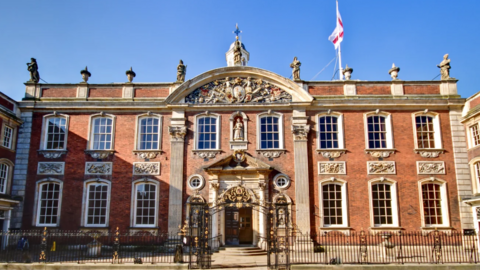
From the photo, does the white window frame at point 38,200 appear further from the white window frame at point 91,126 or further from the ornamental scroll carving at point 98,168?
the white window frame at point 91,126

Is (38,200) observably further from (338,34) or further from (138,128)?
(338,34)

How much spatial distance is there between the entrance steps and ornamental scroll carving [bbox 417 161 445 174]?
908 cm

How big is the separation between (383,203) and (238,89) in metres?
9.57

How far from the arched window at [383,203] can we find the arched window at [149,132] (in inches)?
449

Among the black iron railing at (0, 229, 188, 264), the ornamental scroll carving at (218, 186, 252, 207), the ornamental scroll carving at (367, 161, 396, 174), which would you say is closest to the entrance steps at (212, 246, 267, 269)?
the black iron railing at (0, 229, 188, 264)

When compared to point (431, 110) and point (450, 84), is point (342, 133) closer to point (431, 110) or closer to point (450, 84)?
point (431, 110)

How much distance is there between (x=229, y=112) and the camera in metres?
21.9

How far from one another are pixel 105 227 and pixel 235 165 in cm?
726

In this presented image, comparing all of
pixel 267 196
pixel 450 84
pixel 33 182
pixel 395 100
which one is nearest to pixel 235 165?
pixel 267 196

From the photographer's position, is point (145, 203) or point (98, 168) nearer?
point (145, 203)

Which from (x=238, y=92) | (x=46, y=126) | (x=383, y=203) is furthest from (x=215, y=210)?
(x=46, y=126)

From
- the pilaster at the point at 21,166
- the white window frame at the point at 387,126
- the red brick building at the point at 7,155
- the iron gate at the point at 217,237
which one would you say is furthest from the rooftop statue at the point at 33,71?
the white window frame at the point at 387,126

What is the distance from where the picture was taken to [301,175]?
20.8 meters

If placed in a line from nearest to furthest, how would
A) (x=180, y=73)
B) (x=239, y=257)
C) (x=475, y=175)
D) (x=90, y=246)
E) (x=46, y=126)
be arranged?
(x=90, y=246) < (x=239, y=257) < (x=475, y=175) < (x=46, y=126) < (x=180, y=73)
